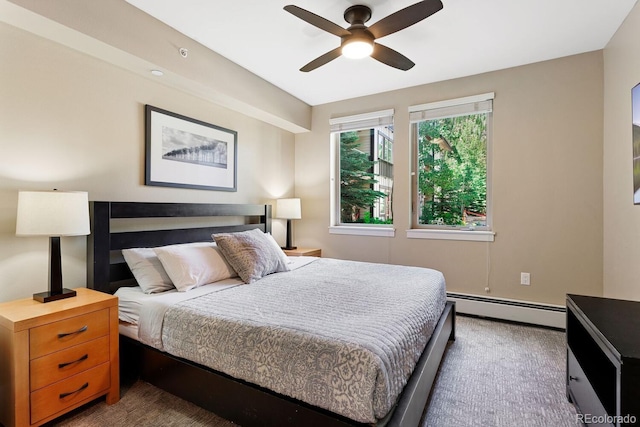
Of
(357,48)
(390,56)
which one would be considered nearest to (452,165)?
(390,56)

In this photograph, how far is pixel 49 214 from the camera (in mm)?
1764

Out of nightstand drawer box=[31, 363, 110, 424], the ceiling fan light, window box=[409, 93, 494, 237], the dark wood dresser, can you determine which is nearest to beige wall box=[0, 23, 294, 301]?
nightstand drawer box=[31, 363, 110, 424]

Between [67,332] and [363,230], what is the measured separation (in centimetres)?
309

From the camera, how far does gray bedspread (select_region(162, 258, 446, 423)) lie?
1240mm

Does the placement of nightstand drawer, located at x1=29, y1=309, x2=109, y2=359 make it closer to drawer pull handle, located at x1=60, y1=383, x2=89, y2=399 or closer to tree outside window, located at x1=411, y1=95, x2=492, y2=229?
drawer pull handle, located at x1=60, y1=383, x2=89, y2=399

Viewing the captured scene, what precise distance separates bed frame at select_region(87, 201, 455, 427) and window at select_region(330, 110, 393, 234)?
173 cm

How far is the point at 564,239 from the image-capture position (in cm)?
303

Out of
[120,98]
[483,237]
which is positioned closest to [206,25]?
[120,98]

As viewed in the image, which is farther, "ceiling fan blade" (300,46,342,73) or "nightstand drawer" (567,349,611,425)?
"ceiling fan blade" (300,46,342,73)

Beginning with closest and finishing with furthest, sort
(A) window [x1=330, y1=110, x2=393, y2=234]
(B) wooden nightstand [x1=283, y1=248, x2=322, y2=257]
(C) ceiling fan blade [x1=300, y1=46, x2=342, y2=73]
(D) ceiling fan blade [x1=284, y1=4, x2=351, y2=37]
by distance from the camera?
1. (D) ceiling fan blade [x1=284, y1=4, x2=351, y2=37]
2. (C) ceiling fan blade [x1=300, y1=46, x2=342, y2=73]
3. (B) wooden nightstand [x1=283, y1=248, x2=322, y2=257]
4. (A) window [x1=330, y1=110, x2=393, y2=234]

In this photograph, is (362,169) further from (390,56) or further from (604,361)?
(604,361)

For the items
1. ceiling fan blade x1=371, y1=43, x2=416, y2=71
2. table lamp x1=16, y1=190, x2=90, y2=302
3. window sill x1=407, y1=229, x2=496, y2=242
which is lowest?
window sill x1=407, y1=229, x2=496, y2=242

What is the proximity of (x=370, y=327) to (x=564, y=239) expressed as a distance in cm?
265

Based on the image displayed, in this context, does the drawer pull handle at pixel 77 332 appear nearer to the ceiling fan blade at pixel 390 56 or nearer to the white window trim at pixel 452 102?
the ceiling fan blade at pixel 390 56
